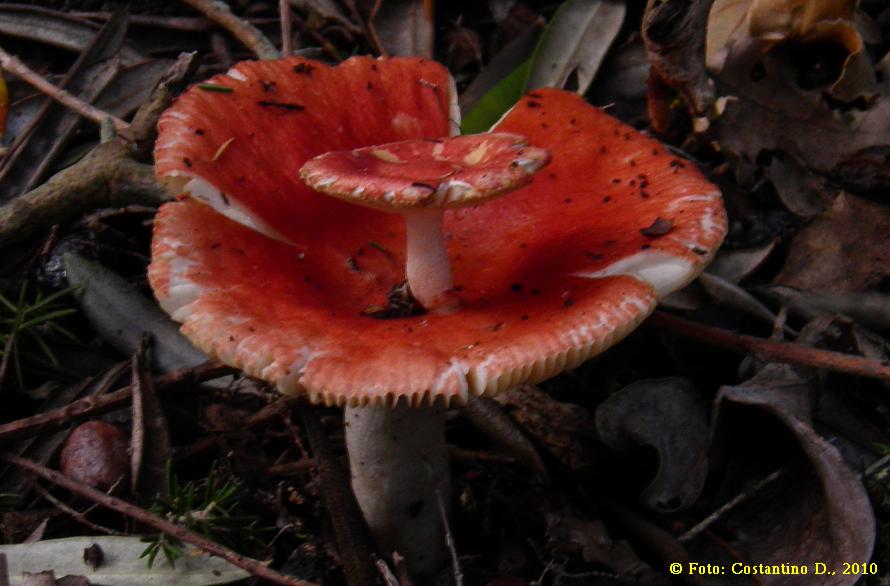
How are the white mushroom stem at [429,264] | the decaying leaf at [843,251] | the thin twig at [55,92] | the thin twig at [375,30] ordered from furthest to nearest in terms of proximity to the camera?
the thin twig at [375,30] < the thin twig at [55,92] < the decaying leaf at [843,251] < the white mushroom stem at [429,264]

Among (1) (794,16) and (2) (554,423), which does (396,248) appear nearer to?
(2) (554,423)

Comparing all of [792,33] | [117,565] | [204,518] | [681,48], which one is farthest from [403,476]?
[792,33]

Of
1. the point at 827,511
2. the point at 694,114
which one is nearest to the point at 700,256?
the point at 827,511

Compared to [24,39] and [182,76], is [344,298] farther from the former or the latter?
[24,39]

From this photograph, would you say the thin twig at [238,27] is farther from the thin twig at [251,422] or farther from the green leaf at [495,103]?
the thin twig at [251,422]

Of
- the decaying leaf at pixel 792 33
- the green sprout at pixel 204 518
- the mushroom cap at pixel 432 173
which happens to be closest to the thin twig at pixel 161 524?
the green sprout at pixel 204 518
